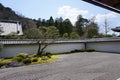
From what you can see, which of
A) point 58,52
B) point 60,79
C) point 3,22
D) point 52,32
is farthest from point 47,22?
point 60,79

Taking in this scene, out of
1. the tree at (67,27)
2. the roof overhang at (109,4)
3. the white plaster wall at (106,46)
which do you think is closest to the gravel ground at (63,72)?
the roof overhang at (109,4)

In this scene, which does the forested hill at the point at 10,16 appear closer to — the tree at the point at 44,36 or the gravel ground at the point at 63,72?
the tree at the point at 44,36

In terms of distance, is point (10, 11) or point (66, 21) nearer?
point (66, 21)

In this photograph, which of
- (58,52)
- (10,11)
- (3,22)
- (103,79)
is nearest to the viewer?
(103,79)

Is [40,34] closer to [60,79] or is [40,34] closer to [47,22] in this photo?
[60,79]

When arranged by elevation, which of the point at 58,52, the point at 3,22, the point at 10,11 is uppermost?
the point at 10,11

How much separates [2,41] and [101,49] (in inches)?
640

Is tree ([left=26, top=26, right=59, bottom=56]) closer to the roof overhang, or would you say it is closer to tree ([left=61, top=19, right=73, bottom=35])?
the roof overhang

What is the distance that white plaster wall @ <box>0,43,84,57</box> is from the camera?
19469 mm

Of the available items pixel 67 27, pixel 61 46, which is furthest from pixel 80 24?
pixel 61 46

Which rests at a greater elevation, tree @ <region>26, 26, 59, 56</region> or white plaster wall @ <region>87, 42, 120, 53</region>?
tree @ <region>26, 26, 59, 56</region>

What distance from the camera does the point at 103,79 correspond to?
27.8ft

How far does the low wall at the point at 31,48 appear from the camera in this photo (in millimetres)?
19500

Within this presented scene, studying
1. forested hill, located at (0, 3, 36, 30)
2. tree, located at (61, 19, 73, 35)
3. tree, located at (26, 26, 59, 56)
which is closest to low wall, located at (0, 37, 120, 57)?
tree, located at (26, 26, 59, 56)
